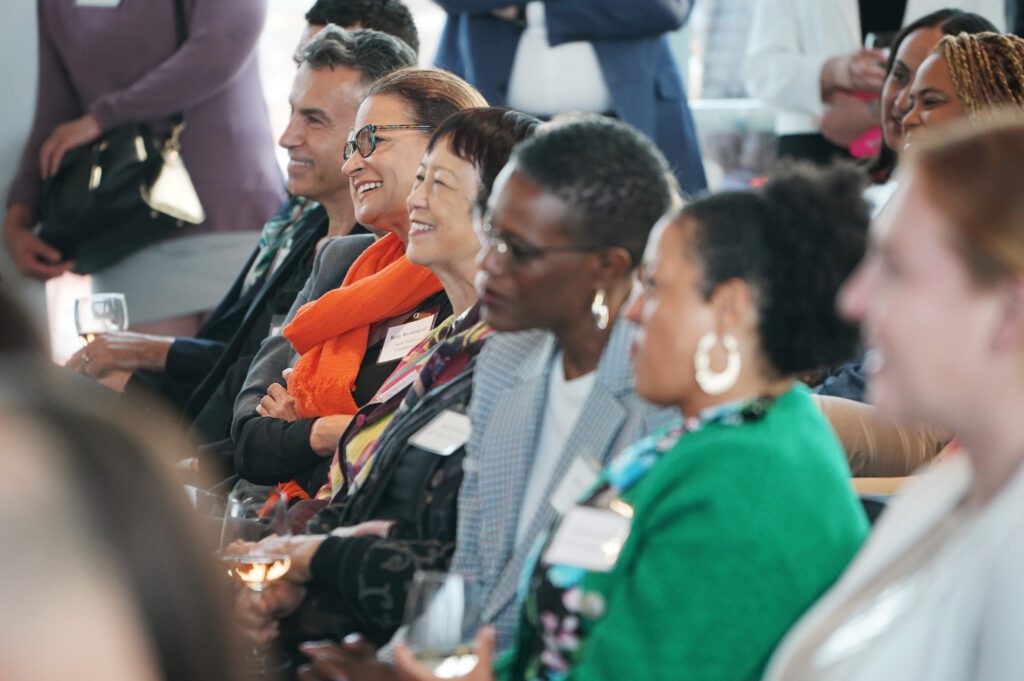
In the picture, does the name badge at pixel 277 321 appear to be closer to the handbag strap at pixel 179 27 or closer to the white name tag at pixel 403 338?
the white name tag at pixel 403 338

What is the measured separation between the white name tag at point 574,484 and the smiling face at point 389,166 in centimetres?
139

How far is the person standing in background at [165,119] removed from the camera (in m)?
4.80

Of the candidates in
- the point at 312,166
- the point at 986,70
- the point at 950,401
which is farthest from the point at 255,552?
the point at 986,70

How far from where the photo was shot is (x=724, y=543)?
1.52 metres


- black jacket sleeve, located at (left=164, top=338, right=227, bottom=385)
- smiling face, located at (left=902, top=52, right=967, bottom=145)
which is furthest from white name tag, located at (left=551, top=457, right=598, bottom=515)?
black jacket sleeve, located at (left=164, top=338, right=227, bottom=385)

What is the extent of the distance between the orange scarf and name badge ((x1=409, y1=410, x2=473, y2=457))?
0.69 m

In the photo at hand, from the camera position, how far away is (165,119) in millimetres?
4848

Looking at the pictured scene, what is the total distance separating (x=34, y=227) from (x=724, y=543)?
169 inches

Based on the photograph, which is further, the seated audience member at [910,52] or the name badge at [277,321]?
the name badge at [277,321]

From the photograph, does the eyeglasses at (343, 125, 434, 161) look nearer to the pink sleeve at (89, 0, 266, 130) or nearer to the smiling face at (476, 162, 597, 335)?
the smiling face at (476, 162, 597, 335)

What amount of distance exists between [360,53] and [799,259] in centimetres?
234

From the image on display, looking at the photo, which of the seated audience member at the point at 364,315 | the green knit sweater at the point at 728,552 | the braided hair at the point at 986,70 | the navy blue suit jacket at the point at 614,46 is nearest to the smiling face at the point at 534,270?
the green knit sweater at the point at 728,552

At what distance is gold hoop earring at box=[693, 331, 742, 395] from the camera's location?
167 cm

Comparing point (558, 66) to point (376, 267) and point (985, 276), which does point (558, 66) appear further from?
point (985, 276)
